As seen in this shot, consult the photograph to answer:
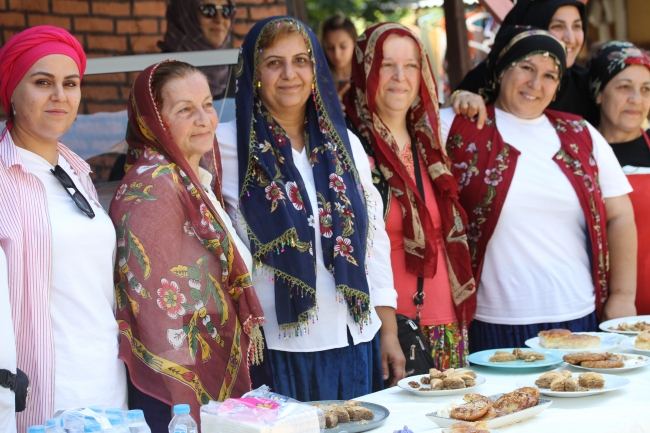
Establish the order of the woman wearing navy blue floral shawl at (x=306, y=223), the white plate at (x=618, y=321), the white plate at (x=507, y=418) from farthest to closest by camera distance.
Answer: the white plate at (x=618, y=321) < the woman wearing navy blue floral shawl at (x=306, y=223) < the white plate at (x=507, y=418)

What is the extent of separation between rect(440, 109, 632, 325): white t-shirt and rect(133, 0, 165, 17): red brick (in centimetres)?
297

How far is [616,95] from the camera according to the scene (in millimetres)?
3844

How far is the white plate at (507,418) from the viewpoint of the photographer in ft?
6.65

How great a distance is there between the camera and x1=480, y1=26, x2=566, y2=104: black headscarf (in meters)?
3.53

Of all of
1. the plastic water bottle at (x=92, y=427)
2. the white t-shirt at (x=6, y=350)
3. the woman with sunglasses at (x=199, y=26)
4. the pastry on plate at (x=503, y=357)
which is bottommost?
the pastry on plate at (x=503, y=357)

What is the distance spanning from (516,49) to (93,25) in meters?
2.90

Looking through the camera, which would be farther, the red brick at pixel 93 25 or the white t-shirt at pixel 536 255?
the red brick at pixel 93 25

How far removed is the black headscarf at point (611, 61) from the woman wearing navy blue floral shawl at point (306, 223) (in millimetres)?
1496

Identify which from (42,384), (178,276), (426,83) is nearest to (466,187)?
(426,83)

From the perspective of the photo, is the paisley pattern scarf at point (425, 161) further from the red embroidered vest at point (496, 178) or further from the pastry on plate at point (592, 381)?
the pastry on plate at point (592, 381)

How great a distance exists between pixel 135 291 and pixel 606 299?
2.10 metres

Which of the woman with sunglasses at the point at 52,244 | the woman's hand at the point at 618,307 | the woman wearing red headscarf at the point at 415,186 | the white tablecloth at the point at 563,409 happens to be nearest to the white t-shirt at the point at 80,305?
the woman with sunglasses at the point at 52,244

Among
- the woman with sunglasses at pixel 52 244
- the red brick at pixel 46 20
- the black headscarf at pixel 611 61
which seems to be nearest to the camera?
the woman with sunglasses at pixel 52 244

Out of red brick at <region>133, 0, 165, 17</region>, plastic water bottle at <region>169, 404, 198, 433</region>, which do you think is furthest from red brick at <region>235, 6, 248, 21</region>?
plastic water bottle at <region>169, 404, 198, 433</region>
